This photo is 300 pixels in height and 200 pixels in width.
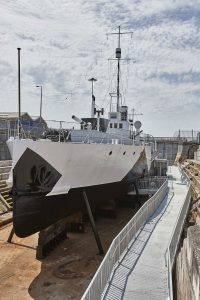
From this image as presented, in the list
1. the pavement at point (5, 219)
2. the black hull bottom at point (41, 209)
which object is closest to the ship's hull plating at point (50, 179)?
the black hull bottom at point (41, 209)

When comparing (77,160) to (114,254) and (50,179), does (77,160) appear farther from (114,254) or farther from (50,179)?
(114,254)

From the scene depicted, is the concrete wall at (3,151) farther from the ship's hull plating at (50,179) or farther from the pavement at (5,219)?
the ship's hull plating at (50,179)

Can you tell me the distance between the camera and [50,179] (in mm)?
12281

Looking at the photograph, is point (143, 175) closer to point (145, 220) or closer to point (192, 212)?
point (192, 212)

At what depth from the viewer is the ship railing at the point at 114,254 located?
6.91 m

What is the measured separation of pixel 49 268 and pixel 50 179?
3359mm

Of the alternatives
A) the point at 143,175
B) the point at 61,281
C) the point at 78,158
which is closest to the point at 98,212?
the point at 143,175

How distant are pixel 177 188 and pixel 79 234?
9.98 m

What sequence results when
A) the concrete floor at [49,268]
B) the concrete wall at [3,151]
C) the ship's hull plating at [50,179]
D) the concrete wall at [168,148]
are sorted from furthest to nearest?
the concrete wall at [168,148] < the concrete wall at [3,151] < the ship's hull plating at [50,179] < the concrete floor at [49,268]

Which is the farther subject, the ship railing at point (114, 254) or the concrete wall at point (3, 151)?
the concrete wall at point (3, 151)

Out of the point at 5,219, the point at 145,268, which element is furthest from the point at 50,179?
the point at 5,219

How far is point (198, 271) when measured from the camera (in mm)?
3904

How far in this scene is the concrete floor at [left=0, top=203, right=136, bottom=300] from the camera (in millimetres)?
10141

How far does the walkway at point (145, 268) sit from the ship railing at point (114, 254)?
15 cm
